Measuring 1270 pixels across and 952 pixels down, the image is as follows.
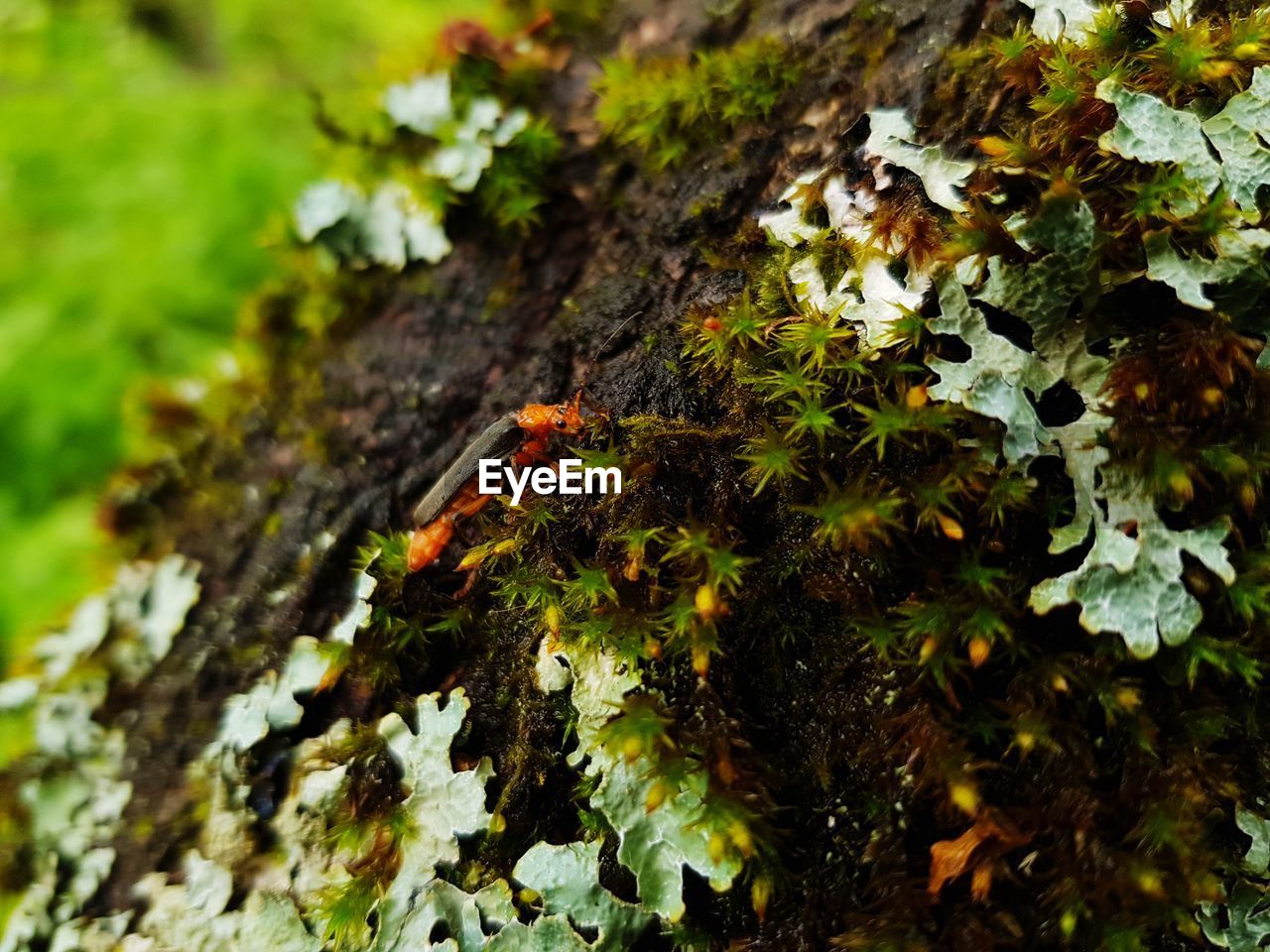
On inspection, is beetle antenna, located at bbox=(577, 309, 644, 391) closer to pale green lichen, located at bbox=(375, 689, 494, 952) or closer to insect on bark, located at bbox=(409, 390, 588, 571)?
insect on bark, located at bbox=(409, 390, 588, 571)

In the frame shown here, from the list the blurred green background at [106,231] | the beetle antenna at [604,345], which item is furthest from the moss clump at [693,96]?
the blurred green background at [106,231]

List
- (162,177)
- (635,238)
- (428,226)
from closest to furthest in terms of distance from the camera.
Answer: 1. (635,238)
2. (428,226)
3. (162,177)

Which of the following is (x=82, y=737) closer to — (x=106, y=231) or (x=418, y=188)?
(x=418, y=188)

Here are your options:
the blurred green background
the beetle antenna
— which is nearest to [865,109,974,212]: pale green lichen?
the beetle antenna

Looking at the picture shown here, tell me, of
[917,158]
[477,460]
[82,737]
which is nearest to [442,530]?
[477,460]

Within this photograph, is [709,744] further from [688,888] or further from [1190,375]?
[1190,375]

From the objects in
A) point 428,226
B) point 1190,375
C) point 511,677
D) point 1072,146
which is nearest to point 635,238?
point 428,226
